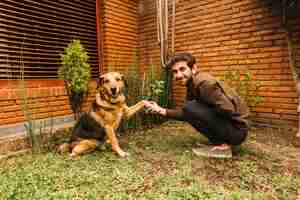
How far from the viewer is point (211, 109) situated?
2666mm

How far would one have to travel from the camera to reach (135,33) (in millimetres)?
6461

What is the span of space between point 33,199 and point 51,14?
4.18 metres

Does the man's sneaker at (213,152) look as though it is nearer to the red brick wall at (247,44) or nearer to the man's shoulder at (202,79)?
the man's shoulder at (202,79)

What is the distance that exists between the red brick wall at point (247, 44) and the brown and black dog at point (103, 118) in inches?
107

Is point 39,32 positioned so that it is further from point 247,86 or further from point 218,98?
point 247,86

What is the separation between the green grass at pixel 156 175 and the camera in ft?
6.27

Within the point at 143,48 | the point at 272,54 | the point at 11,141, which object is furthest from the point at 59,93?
the point at 272,54

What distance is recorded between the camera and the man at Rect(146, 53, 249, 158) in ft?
8.23

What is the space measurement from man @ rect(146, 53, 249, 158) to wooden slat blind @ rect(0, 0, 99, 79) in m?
3.00

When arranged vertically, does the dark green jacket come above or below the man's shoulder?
below

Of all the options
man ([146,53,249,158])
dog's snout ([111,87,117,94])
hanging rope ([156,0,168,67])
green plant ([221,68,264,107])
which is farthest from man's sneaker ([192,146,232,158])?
hanging rope ([156,0,168,67])

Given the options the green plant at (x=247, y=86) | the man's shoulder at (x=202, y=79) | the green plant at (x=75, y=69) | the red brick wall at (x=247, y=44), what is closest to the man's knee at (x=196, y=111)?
the man's shoulder at (x=202, y=79)

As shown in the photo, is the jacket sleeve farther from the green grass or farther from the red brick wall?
the red brick wall

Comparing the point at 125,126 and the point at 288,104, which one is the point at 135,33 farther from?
the point at 288,104
